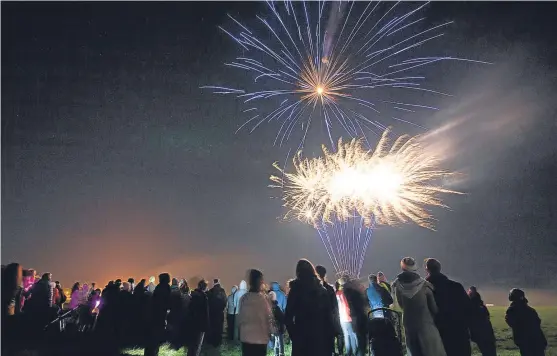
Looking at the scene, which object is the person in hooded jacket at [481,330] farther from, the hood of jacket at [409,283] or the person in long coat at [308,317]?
the person in long coat at [308,317]

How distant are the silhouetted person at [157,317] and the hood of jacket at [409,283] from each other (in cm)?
527

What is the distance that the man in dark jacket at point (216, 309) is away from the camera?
12860mm

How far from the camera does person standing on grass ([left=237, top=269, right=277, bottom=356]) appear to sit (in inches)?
289

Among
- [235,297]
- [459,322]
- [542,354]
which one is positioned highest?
[235,297]

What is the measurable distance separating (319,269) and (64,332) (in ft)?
25.5

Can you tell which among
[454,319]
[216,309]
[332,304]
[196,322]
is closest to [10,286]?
[196,322]

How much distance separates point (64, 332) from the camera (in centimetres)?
1258

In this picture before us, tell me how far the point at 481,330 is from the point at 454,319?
251 centimetres

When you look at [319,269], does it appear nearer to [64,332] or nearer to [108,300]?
[108,300]

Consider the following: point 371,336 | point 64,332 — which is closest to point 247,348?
point 371,336

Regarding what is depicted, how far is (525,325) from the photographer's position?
399 inches

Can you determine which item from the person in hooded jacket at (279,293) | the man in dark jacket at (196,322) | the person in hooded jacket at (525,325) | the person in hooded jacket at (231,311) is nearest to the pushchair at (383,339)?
the man in dark jacket at (196,322)

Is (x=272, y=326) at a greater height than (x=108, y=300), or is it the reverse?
(x=108, y=300)

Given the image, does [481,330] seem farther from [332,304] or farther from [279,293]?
[279,293]
